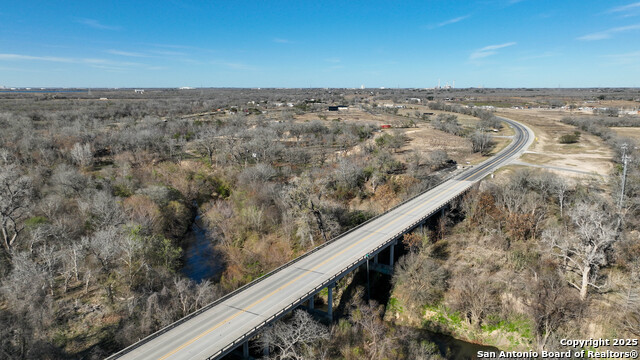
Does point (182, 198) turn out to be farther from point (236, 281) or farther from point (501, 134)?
point (501, 134)

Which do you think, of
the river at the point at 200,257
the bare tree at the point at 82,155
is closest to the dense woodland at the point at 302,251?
the bare tree at the point at 82,155

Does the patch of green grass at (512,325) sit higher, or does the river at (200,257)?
the river at (200,257)

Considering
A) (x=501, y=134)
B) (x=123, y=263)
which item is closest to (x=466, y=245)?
(x=123, y=263)

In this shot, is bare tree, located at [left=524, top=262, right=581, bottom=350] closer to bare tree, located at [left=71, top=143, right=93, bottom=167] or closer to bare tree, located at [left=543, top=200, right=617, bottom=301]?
bare tree, located at [left=543, top=200, right=617, bottom=301]

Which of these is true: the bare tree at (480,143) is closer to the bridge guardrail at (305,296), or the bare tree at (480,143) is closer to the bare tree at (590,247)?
the bridge guardrail at (305,296)

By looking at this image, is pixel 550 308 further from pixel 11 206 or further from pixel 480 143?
pixel 480 143

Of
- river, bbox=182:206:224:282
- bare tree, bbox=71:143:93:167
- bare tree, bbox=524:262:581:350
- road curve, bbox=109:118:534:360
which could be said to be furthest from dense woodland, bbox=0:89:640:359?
road curve, bbox=109:118:534:360
